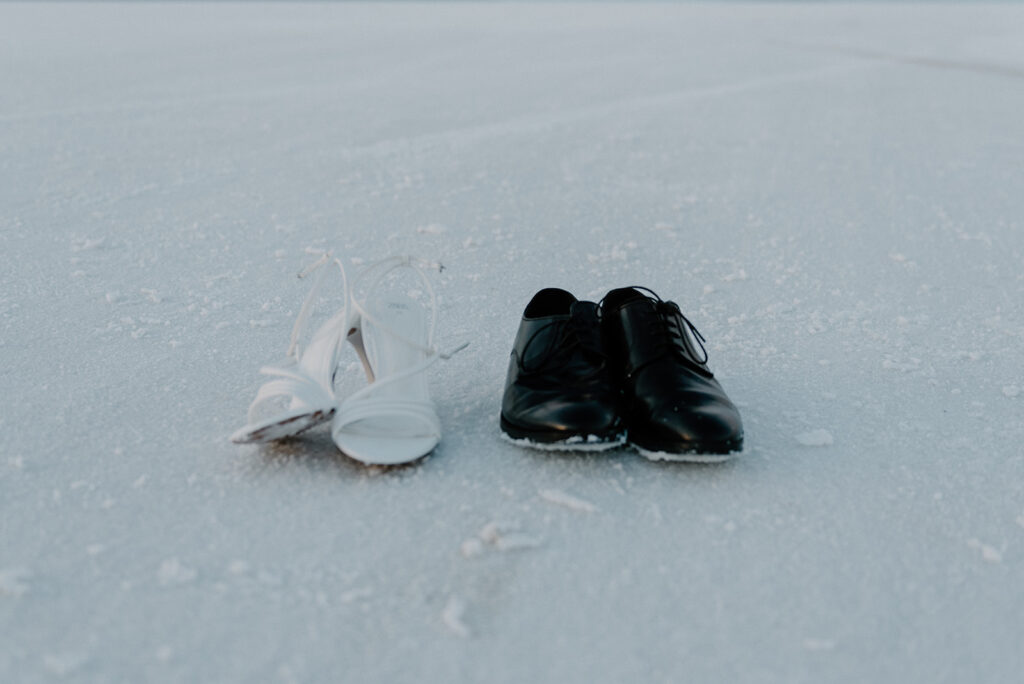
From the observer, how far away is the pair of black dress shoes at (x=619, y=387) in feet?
5.44

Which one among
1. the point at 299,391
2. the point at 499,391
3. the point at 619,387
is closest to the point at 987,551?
the point at 619,387

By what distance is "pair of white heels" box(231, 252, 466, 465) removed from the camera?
162 centimetres

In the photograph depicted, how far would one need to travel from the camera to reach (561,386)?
1739 mm

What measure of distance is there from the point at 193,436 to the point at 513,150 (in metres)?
2.68

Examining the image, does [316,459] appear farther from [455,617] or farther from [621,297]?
[621,297]

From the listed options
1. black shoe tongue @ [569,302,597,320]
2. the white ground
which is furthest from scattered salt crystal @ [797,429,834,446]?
black shoe tongue @ [569,302,597,320]

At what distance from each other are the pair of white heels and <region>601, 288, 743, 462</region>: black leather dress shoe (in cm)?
39

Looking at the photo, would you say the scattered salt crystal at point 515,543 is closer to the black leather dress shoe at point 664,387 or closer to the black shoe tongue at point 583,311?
the black leather dress shoe at point 664,387

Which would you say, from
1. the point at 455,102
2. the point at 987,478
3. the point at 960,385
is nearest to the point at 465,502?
the point at 987,478

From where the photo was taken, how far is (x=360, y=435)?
1.68 meters

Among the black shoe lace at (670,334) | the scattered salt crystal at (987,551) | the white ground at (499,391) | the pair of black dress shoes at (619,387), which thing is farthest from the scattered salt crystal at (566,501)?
the scattered salt crystal at (987,551)

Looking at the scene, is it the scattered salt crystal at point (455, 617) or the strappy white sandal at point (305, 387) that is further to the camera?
the strappy white sandal at point (305, 387)

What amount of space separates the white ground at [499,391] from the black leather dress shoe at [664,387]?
66 mm

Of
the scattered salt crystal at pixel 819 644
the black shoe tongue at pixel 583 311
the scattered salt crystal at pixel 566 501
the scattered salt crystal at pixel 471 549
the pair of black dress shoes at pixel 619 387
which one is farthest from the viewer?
the black shoe tongue at pixel 583 311
